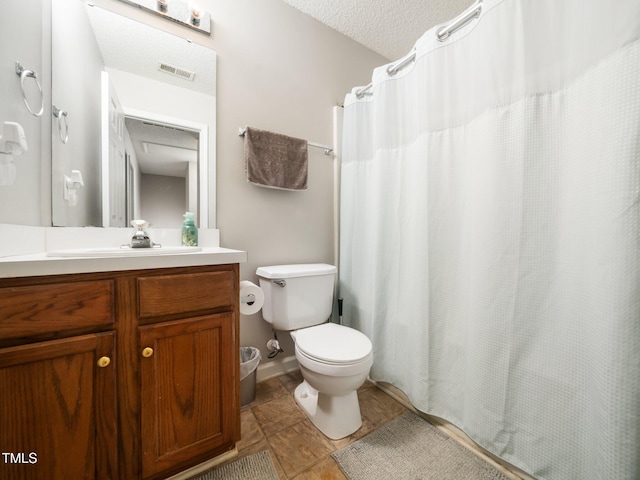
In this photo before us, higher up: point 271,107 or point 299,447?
point 271,107

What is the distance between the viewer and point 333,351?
1118mm

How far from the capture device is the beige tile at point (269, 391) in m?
1.41

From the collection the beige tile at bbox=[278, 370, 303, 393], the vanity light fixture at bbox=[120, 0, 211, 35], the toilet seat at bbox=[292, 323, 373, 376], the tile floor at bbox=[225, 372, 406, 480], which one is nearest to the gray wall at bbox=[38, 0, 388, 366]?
the vanity light fixture at bbox=[120, 0, 211, 35]

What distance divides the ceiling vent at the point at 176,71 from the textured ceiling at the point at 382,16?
2.77ft

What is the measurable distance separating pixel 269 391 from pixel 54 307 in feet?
3.78

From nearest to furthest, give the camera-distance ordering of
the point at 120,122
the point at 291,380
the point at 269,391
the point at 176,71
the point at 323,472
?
the point at 323,472
the point at 120,122
the point at 176,71
the point at 269,391
the point at 291,380

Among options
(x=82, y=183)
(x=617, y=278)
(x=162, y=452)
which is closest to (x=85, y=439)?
(x=162, y=452)

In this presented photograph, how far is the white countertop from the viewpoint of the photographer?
2.08 ft

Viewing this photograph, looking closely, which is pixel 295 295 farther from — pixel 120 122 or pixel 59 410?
pixel 120 122

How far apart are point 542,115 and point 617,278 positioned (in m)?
0.57

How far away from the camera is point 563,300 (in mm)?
827

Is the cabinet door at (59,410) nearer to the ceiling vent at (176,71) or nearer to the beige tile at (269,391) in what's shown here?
the beige tile at (269,391)

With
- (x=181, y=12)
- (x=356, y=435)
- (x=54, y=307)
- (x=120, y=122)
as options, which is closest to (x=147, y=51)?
(x=181, y=12)

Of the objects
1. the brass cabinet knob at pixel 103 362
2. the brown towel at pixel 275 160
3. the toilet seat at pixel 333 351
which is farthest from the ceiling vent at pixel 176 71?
the toilet seat at pixel 333 351
